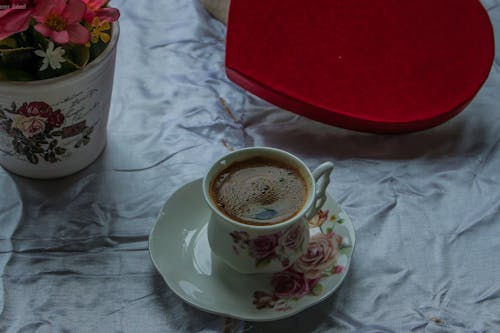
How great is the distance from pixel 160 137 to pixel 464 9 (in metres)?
0.45

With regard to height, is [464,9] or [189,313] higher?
[464,9]

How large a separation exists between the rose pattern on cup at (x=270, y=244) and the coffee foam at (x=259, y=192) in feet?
0.05

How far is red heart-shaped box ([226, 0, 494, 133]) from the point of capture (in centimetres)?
83

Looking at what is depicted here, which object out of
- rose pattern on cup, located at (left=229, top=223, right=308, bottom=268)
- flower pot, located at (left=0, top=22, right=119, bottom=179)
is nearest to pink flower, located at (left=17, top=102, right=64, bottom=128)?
flower pot, located at (left=0, top=22, right=119, bottom=179)

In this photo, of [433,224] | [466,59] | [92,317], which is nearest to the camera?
[92,317]

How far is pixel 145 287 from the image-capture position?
67 centimetres

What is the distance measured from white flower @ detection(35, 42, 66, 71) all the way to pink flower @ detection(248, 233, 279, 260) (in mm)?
257

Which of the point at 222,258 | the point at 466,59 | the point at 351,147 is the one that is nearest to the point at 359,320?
the point at 222,258

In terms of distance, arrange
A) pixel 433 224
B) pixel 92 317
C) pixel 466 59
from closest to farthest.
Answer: pixel 92 317 → pixel 433 224 → pixel 466 59

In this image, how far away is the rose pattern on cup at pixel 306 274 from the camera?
2.08 feet

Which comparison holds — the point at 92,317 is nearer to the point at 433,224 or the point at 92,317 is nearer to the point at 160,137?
the point at 160,137

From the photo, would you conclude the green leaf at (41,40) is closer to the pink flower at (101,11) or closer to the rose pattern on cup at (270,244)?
the pink flower at (101,11)

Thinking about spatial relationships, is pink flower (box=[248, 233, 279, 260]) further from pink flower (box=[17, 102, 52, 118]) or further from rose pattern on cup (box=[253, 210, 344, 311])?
pink flower (box=[17, 102, 52, 118])

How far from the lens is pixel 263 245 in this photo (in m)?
0.62
